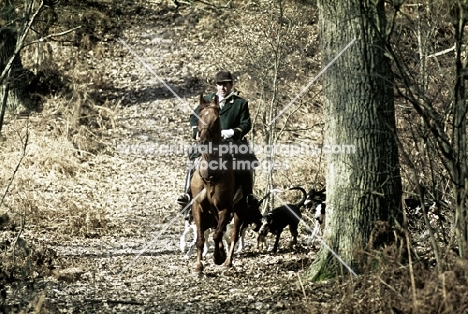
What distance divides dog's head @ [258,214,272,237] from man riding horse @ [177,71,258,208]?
93 cm

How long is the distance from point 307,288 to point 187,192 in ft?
12.6

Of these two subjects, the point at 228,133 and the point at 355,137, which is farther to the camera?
the point at 228,133

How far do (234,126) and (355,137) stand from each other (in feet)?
10.9

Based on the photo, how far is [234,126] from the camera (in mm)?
12922

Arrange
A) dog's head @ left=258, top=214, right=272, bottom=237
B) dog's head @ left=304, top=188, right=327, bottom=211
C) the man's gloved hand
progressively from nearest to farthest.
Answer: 1. the man's gloved hand
2. dog's head @ left=258, top=214, right=272, bottom=237
3. dog's head @ left=304, top=188, right=327, bottom=211

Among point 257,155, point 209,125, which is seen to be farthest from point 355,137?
point 257,155

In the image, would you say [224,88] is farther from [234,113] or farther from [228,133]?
[228,133]

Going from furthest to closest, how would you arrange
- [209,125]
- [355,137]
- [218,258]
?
[218,258], [209,125], [355,137]

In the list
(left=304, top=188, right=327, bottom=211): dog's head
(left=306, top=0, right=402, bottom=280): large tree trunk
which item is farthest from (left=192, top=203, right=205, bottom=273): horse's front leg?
(left=304, top=188, right=327, bottom=211): dog's head

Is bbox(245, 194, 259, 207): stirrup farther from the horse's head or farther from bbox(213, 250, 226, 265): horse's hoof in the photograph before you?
the horse's head

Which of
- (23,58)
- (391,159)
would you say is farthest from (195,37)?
(391,159)

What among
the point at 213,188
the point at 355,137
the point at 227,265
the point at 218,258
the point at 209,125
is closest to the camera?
the point at 355,137

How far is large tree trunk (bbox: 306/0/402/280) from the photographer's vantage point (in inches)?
388

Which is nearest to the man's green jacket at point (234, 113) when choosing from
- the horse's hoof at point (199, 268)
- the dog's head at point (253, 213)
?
the dog's head at point (253, 213)
